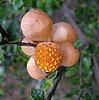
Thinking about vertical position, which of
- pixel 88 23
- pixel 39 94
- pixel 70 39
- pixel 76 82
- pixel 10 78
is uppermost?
pixel 70 39

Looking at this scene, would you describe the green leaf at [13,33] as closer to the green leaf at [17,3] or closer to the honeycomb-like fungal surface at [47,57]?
the honeycomb-like fungal surface at [47,57]

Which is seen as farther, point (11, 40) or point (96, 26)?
point (96, 26)

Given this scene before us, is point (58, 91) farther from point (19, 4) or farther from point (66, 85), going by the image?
point (19, 4)

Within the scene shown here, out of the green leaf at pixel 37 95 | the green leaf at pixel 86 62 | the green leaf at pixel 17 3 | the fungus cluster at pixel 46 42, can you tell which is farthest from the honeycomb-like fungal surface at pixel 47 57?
the green leaf at pixel 86 62

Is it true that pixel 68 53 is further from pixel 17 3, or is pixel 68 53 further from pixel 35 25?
pixel 17 3

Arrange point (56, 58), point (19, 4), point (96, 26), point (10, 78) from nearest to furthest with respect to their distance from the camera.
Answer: point (56, 58), point (19, 4), point (96, 26), point (10, 78)

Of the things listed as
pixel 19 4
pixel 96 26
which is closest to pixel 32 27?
pixel 19 4

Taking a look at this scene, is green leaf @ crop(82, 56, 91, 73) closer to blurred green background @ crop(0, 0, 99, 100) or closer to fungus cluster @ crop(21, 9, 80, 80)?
blurred green background @ crop(0, 0, 99, 100)

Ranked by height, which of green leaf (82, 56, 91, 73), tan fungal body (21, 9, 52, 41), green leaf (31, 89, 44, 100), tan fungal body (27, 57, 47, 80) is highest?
tan fungal body (21, 9, 52, 41)

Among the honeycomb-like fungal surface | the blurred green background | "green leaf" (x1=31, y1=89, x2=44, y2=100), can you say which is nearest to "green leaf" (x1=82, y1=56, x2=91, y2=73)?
the blurred green background
